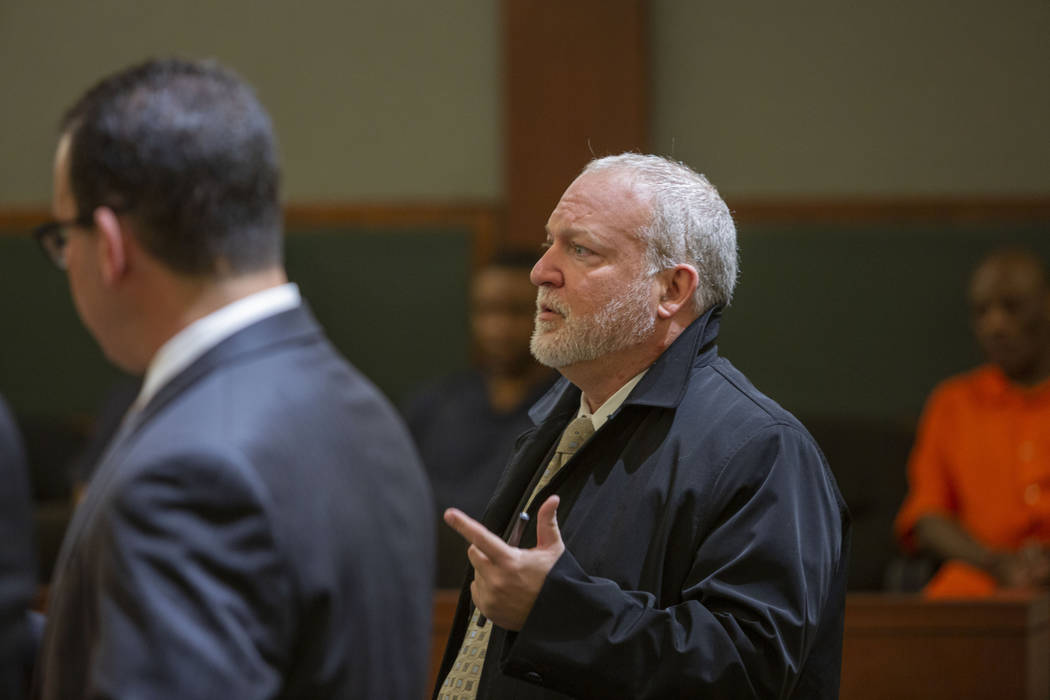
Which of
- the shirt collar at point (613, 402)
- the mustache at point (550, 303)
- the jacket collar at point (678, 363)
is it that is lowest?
the shirt collar at point (613, 402)

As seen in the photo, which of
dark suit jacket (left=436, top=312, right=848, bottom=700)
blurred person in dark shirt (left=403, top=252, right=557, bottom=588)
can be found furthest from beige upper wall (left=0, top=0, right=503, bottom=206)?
dark suit jacket (left=436, top=312, right=848, bottom=700)

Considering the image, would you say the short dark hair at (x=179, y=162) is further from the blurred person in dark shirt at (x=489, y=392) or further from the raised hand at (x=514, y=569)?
the blurred person in dark shirt at (x=489, y=392)

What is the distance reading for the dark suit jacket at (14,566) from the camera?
3.71ft

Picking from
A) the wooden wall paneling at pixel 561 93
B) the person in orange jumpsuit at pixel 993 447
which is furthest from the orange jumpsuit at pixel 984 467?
the wooden wall paneling at pixel 561 93

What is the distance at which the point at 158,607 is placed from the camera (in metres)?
0.90

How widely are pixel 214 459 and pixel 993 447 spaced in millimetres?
2904

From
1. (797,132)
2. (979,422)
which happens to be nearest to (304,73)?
(797,132)

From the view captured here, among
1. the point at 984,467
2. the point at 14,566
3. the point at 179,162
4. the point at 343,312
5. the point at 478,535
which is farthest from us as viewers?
the point at 343,312

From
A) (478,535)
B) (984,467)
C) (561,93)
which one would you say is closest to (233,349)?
(478,535)

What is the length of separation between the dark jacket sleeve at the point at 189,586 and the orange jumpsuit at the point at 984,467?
2.61 metres

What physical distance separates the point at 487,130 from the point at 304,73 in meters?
0.72

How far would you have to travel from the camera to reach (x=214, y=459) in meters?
0.94

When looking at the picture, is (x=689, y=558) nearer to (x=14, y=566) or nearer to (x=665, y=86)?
(x=14, y=566)

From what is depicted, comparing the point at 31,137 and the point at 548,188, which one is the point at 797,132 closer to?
the point at 548,188
